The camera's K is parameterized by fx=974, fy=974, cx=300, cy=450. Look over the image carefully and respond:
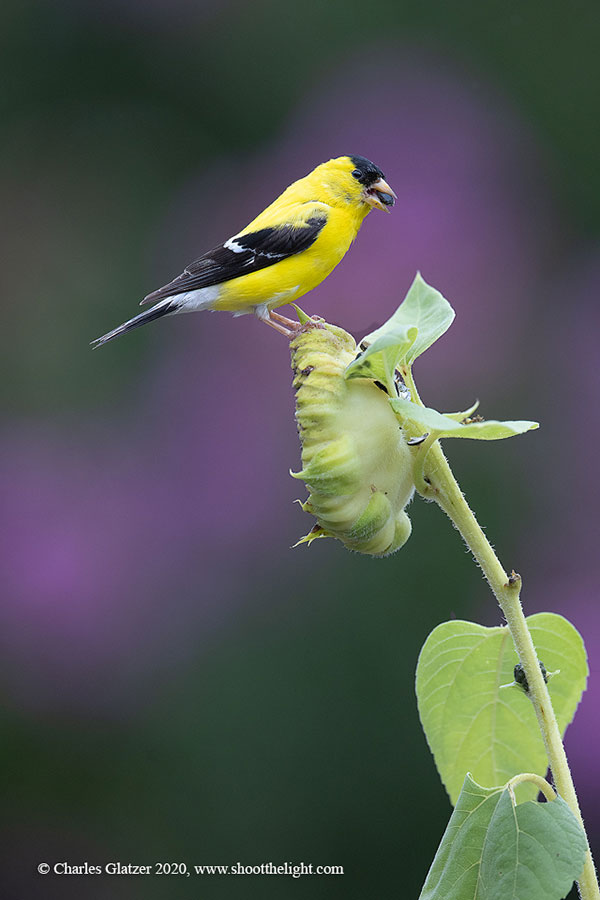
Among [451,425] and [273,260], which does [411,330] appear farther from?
[273,260]

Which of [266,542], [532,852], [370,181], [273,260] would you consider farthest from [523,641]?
[266,542]

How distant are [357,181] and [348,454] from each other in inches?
22.1

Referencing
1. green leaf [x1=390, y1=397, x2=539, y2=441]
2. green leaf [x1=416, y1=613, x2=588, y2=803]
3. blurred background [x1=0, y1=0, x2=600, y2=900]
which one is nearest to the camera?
green leaf [x1=390, y1=397, x2=539, y2=441]

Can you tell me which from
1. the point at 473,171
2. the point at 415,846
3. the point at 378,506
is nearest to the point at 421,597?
the point at 415,846

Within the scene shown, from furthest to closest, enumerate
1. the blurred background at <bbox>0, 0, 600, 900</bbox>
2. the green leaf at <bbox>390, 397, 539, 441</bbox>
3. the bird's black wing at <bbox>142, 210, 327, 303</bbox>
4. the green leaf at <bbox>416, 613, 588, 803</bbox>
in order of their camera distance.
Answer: the blurred background at <bbox>0, 0, 600, 900</bbox> < the bird's black wing at <bbox>142, 210, 327, 303</bbox> < the green leaf at <bbox>416, 613, 588, 803</bbox> < the green leaf at <bbox>390, 397, 539, 441</bbox>

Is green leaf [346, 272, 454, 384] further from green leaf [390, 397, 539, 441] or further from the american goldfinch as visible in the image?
the american goldfinch

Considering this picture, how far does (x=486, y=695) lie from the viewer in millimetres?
583

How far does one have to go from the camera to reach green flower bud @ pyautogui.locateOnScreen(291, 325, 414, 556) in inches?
18.1

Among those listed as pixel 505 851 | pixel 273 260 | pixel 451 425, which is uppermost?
pixel 273 260

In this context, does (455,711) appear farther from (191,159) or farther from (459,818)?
(191,159)

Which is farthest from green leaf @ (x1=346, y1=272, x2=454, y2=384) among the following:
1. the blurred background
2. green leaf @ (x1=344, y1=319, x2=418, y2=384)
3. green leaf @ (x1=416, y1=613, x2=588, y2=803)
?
the blurred background

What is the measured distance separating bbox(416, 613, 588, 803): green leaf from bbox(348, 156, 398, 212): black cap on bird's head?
50 cm

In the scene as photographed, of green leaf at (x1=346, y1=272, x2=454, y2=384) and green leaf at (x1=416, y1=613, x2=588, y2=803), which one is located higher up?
green leaf at (x1=346, y1=272, x2=454, y2=384)

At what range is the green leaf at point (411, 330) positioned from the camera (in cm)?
45
